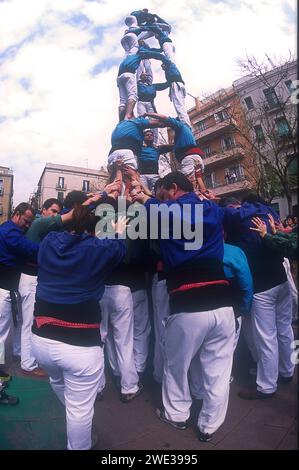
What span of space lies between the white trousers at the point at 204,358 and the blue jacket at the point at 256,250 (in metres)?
0.80

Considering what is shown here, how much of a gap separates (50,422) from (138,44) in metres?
5.89

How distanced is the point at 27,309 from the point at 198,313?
8.08ft

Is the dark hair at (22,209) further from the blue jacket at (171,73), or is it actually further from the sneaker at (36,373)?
the blue jacket at (171,73)

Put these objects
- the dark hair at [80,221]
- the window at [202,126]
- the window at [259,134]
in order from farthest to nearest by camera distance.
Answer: the window at [202,126] < the window at [259,134] < the dark hair at [80,221]

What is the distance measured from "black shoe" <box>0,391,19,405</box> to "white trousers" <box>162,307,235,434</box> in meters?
1.60

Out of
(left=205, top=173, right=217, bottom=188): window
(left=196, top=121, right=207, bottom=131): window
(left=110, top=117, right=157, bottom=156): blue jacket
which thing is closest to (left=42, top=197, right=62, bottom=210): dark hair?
(left=110, top=117, right=157, bottom=156): blue jacket

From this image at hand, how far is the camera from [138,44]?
17.4 feet

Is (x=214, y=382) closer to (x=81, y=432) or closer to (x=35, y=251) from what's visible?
(x=81, y=432)

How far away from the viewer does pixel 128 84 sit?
4.98 m

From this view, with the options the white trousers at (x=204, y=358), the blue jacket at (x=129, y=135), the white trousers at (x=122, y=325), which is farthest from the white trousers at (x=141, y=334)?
the blue jacket at (x=129, y=135)

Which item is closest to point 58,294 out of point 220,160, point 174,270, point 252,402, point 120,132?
point 174,270

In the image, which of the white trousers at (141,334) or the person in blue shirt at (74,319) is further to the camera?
the white trousers at (141,334)

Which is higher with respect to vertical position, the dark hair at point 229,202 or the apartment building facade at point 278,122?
the apartment building facade at point 278,122

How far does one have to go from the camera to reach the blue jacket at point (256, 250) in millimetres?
3025
